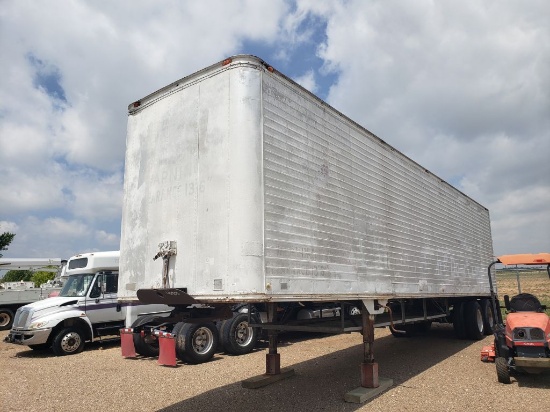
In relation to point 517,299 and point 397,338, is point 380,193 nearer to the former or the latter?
point 517,299

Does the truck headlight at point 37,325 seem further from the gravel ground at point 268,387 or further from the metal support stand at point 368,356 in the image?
the metal support stand at point 368,356

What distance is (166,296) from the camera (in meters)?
5.33

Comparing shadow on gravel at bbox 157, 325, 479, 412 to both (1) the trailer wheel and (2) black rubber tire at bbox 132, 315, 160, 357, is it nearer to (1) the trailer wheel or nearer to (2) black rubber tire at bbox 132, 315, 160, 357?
(1) the trailer wheel

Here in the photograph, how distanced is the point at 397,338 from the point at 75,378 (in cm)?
920

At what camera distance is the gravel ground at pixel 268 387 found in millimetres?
6488

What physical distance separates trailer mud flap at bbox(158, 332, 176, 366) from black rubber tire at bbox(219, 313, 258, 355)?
5.50 ft

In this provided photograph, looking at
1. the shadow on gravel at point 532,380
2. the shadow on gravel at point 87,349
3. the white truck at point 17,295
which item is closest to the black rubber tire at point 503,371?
the shadow on gravel at point 532,380

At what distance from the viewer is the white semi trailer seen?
5.15 m

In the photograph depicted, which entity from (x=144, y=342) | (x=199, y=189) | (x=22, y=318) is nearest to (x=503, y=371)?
(x=199, y=189)

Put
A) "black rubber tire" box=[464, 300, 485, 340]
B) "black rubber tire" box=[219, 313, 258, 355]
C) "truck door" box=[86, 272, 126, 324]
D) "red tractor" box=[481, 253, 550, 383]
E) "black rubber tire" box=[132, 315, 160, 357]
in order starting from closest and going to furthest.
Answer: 1. "red tractor" box=[481, 253, 550, 383]
2. "black rubber tire" box=[132, 315, 160, 357]
3. "black rubber tire" box=[219, 313, 258, 355]
4. "truck door" box=[86, 272, 126, 324]
5. "black rubber tire" box=[464, 300, 485, 340]

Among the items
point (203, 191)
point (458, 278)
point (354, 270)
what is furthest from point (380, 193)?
point (458, 278)

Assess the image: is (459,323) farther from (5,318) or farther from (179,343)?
(5,318)

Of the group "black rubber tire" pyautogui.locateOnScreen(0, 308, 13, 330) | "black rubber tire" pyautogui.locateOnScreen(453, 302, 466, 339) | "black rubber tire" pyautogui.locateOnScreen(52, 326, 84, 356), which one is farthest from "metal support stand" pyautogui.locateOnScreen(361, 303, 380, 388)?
"black rubber tire" pyautogui.locateOnScreen(0, 308, 13, 330)

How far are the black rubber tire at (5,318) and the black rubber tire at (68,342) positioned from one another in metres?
7.67
